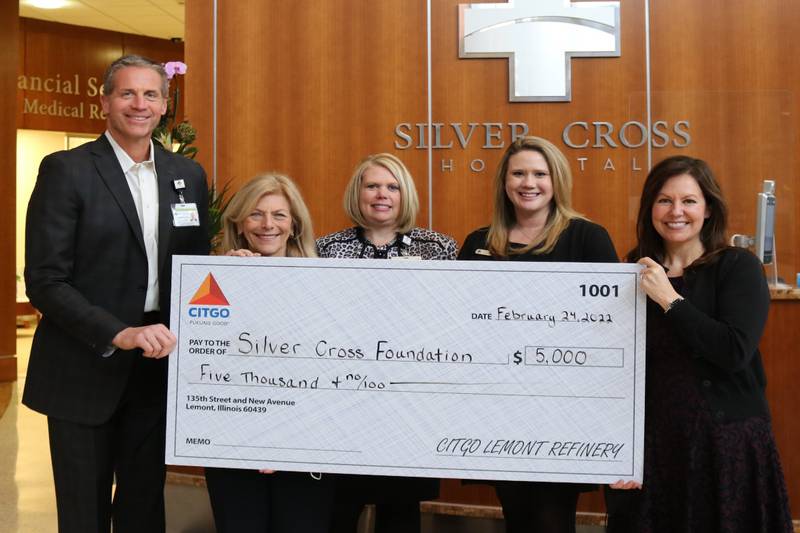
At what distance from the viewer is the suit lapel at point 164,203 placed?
2.12 m

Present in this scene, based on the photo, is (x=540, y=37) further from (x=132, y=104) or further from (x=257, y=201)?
(x=132, y=104)

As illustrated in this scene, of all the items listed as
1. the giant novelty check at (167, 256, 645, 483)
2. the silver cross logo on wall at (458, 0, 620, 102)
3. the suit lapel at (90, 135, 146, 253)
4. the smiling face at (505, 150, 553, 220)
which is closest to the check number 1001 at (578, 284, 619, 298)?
the giant novelty check at (167, 256, 645, 483)

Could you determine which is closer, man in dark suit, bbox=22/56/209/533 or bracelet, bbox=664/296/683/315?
bracelet, bbox=664/296/683/315

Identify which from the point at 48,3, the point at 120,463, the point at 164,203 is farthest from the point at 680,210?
the point at 48,3

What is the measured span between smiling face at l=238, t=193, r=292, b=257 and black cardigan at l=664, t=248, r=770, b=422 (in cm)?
108

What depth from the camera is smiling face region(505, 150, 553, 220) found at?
7.47 ft

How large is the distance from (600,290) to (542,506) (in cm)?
62

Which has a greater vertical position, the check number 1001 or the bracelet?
the check number 1001

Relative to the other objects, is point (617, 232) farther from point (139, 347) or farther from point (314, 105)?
point (139, 347)

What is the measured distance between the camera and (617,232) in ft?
13.6

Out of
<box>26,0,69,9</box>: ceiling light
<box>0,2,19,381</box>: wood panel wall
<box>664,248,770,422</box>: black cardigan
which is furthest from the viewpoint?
<box>26,0,69,9</box>: ceiling light

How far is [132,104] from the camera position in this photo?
208 cm

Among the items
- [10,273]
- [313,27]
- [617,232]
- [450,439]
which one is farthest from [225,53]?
[10,273]

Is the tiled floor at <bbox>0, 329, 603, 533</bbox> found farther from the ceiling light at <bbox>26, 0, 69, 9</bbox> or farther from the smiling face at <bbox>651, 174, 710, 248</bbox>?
the ceiling light at <bbox>26, 0, 69, 9</bbox>
